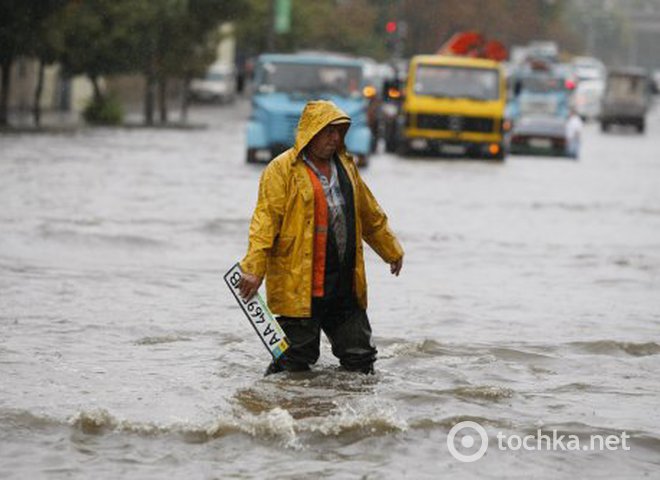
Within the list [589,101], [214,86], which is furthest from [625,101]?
[214,86]

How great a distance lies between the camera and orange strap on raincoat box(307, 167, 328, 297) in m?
9.48

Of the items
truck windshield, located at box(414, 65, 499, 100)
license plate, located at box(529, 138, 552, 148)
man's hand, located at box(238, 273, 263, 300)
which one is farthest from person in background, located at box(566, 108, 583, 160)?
man's hand, located at box(238, 273, 263, 300)

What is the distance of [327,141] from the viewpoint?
9.52 metres

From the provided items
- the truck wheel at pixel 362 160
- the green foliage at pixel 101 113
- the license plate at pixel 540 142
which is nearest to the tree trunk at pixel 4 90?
the green foliage at pixel 101 113

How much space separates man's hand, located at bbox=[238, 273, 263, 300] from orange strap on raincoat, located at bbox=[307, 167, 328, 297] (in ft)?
1.33

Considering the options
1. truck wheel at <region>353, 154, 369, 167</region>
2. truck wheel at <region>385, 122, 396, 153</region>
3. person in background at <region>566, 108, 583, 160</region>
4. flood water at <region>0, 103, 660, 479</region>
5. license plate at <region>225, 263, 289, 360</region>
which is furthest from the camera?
person in background at <region>566, 108, 583, 160</region>

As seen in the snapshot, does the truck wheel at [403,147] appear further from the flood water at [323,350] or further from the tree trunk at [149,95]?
the tree trunk at [149,95]

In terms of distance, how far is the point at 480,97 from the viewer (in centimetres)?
3919

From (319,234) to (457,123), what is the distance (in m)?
29.6

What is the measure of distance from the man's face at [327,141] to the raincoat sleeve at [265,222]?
24 centimetres

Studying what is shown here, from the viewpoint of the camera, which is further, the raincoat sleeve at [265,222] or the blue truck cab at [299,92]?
the blue truck cab at [299,92]

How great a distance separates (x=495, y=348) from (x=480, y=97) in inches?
1095

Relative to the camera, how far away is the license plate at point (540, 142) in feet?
144

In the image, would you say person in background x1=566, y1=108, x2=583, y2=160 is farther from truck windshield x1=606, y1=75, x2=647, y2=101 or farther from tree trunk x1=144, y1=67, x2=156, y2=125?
truck windshield x1=606, y1=75, x2=647, y2=101
